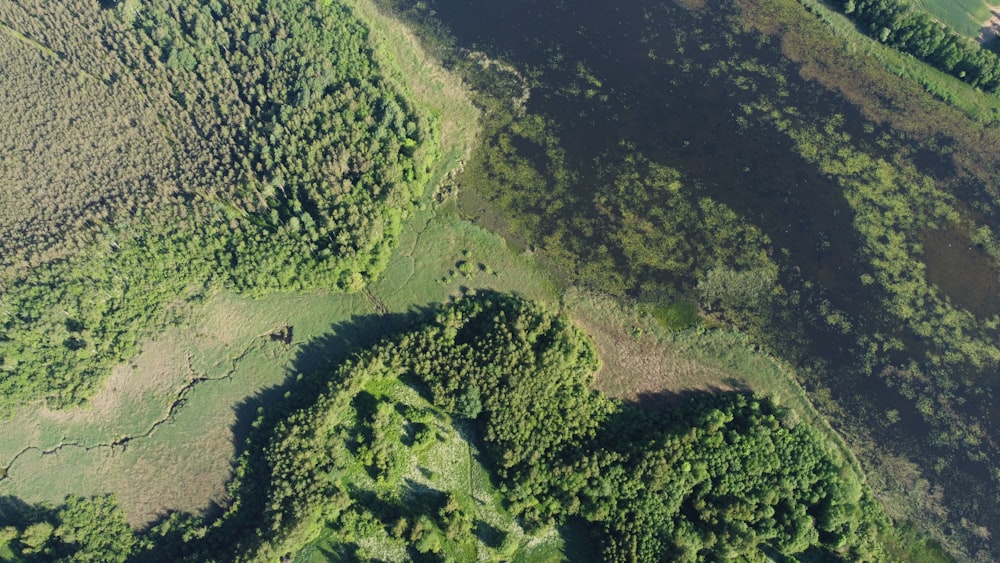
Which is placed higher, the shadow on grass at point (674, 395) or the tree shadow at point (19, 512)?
the shadow on grass at point (674, 395)

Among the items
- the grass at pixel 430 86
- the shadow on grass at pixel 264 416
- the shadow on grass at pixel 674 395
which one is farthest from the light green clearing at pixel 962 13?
the shadow on grass at pixel 264 416

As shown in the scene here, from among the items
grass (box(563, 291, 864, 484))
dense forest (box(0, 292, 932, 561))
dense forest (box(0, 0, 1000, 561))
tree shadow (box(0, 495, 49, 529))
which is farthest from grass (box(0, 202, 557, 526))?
grass (box(563, 291, 864, 484))

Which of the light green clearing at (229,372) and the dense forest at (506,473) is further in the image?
the light green clearing at (229,372)

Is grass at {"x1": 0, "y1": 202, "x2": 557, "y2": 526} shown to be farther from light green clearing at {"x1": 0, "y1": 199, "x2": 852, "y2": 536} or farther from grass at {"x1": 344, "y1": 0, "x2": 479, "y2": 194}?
grass at {"x1": 344, "y1": 0, "x2": 479, "y2": 194}

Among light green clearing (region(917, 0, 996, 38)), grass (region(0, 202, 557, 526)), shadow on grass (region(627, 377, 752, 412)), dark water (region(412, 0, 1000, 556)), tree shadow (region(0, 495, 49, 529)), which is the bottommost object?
tree shadow (region(0, 495, 49, 529))

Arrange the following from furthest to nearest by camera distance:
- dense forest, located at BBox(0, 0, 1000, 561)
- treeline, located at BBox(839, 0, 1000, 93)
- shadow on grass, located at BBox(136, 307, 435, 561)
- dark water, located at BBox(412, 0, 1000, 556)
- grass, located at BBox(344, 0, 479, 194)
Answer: grass, located at BBox(344, 0, 479, 194), treeline, located at BBox(839, 0, 1000, 93), dark water, located at BBox(412, 0, 1000, 556), shadow on grass, located at BBox(136, 307, 435, 561), dense forest, located at BBox(0, 0, 1000, 561)

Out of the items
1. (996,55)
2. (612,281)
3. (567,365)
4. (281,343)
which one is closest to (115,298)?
(281,343)

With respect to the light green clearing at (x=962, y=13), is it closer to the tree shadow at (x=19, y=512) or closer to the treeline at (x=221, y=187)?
the treeline at (x=221, y=187)
